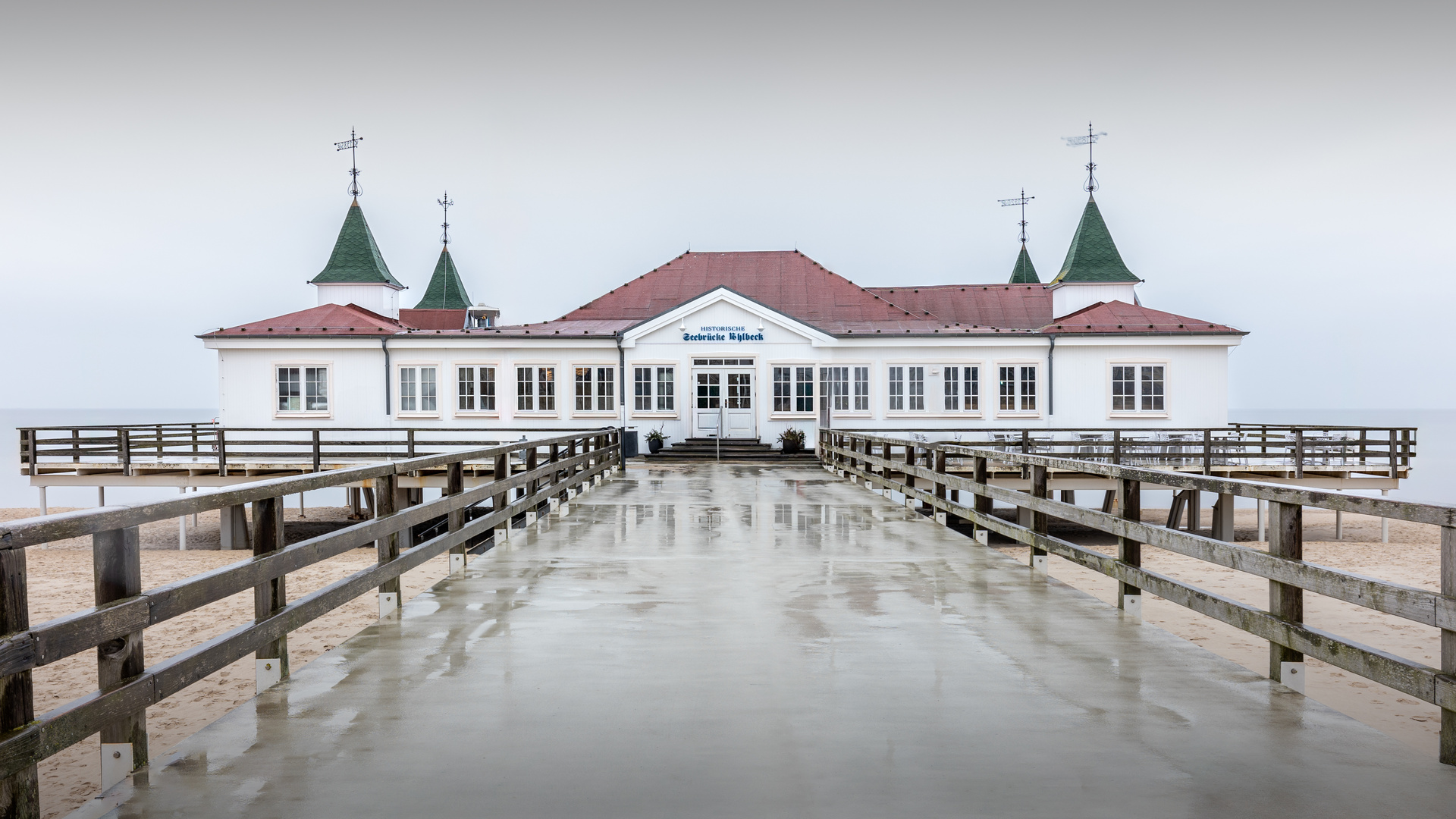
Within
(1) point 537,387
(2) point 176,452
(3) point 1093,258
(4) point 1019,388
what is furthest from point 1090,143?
(2) point 176,452

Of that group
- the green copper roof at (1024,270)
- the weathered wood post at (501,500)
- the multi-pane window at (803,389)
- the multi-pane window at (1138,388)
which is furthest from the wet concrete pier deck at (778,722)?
the green copper roof at (1024,270)

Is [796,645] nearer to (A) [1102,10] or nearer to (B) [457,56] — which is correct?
(A) [1102,10]

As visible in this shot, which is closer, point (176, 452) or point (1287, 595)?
point (1287, 595)

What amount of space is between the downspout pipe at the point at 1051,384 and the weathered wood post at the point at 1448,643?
977 inches

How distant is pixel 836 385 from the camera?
91.9 feet

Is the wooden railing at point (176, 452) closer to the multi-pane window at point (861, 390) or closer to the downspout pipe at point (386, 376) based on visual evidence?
the downspout pipe at point (386, 376)

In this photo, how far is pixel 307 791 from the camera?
340 cm

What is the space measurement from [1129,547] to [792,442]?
66.1 ft

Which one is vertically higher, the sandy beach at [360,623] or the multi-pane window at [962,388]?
the multi-pane window at [962,388]

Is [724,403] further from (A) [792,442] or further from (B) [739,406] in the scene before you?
(A) [792,442]

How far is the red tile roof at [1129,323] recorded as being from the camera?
27.1 metres

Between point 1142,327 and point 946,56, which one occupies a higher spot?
point 946,56

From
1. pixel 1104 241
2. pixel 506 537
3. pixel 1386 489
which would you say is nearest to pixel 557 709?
pixel 506 537

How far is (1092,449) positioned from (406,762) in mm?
21236
